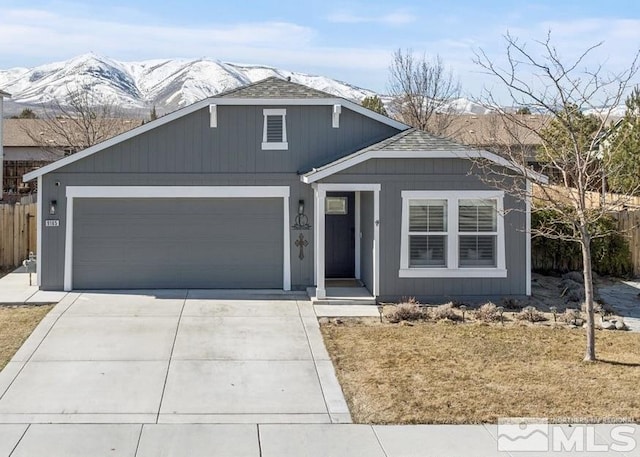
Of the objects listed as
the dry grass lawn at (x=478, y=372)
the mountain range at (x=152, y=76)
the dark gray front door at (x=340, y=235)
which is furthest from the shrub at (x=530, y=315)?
the mountain range at (x=152, y=76)

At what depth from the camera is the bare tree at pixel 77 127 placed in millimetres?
33531

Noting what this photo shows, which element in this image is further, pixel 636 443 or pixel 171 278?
pixel 171 278

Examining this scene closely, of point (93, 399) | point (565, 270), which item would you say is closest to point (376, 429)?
point (93, 399)

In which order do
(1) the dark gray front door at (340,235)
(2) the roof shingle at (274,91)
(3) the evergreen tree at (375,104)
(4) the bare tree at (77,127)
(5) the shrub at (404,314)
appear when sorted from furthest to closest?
(3) the evergreen tree at (375,104) < (4) the bare tree at (77,127) < (1) the dark gray front door at (340,235) < (2) the roof shingle at (274,91) < (5) the shrub at (404,314)

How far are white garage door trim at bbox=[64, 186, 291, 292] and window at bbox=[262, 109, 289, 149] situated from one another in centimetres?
95

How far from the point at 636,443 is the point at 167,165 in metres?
10.8

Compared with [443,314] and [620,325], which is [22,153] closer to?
[443,314]

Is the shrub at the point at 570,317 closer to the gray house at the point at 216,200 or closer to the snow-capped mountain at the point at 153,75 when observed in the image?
the gray house at the point at 216,200

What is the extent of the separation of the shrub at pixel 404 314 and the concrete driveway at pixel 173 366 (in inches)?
54.1

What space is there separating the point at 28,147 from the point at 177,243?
30102 millimetres

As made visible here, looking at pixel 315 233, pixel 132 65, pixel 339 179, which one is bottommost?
pixel 315 233

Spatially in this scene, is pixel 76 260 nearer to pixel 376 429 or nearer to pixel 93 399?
pixel 93 399

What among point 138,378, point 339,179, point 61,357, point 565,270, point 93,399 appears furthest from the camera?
point 565,270

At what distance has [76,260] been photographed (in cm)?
1459
